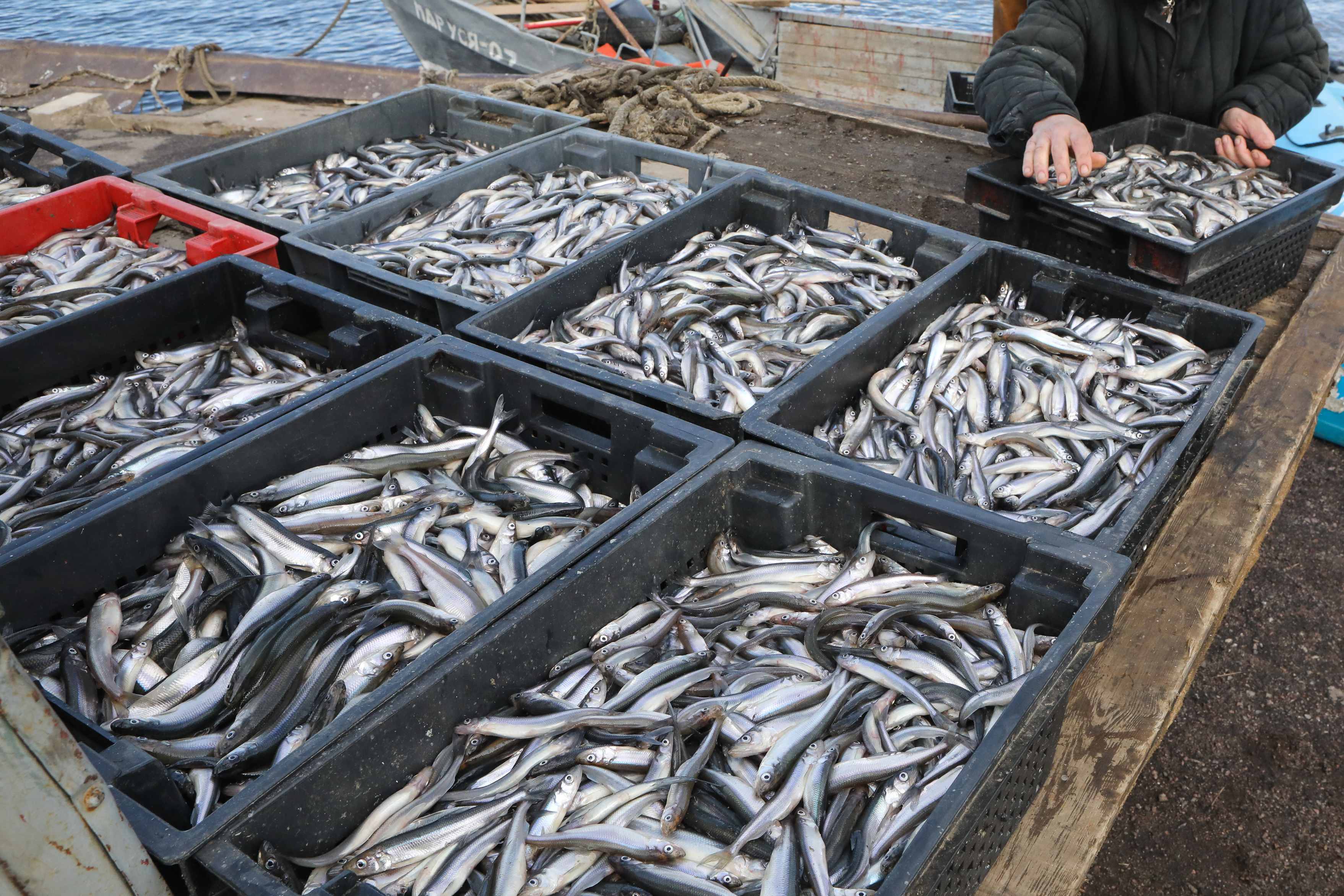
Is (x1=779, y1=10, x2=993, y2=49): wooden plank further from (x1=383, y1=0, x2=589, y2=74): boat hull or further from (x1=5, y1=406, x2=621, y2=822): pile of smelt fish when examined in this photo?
(x1=5, y1=406, x2=621, y2=822): pile of smelt fish

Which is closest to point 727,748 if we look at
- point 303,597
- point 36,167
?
point 303,597

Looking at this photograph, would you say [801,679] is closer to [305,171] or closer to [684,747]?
[684,747]

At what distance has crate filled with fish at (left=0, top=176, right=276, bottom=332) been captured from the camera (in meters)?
3.88

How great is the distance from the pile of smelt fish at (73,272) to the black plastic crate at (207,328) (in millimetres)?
253

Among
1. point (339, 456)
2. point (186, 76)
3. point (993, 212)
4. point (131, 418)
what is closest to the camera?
point (339, 456)

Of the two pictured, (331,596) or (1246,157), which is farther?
(1246,157)

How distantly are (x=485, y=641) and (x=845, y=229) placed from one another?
3.75m

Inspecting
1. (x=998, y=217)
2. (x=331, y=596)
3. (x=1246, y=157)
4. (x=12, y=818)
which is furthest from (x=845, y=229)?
(x=12, y=818)

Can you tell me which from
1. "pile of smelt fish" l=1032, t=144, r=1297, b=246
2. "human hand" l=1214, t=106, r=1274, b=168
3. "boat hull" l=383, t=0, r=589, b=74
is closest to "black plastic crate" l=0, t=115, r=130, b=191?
"pile of smelt fish" l=1032, t=144, r=1297, b=246

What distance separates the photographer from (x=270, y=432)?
276 centimetres

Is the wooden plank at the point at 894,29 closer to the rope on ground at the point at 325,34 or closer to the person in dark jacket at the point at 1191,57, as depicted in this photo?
the rope on ground at the point at 325,34

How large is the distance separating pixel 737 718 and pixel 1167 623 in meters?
1.32

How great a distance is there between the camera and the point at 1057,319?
3748 mm

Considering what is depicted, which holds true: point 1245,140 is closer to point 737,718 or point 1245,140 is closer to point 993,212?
point 993,212
